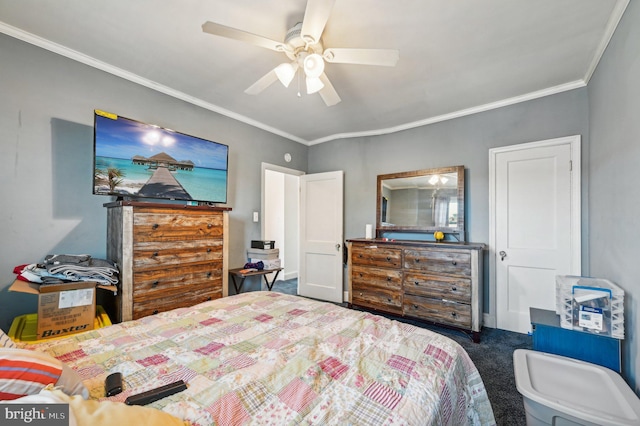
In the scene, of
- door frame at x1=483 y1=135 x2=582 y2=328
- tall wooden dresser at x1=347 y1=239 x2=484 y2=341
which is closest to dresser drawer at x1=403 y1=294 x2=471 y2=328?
tall wooden dresser at x1=347 y1=239 x2=484 y2=341

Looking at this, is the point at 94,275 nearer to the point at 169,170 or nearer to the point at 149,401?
the point at 169,170

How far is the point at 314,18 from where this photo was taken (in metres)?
1.48

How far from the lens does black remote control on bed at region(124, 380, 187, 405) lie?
2.70 feet

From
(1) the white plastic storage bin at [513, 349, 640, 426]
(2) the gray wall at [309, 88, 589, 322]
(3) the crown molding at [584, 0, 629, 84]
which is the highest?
(3) the crown molding at [584, 0, 629, 84]

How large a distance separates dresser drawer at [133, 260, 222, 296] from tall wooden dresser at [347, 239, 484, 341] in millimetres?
1680

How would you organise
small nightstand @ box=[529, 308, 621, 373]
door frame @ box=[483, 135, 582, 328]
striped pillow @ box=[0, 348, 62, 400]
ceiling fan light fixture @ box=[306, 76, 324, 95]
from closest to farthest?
striped pillow @ box=[0, 348, 62, 400], small nightstand @ box=[529, 308, 621, 373], ceiling fan light fixture @ box=[306, 76, 324, 95], door frame @ box=[483, 135, 582, 328]

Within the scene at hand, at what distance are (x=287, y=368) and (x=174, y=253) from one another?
1.72 m

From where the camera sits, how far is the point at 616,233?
5.88 feet

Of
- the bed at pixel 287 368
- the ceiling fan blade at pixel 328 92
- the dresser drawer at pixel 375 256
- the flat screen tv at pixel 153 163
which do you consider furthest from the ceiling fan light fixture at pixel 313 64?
the dresser drawer at pixel 375 256

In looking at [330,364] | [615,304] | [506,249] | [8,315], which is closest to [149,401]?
[330,364]

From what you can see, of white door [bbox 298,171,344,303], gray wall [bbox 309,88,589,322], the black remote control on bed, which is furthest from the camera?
white door [bbox 298,171,344,303]

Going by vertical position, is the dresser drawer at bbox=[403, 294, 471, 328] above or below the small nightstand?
below

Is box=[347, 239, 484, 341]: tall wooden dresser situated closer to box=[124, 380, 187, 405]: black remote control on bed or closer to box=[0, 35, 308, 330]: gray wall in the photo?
box=[124, 380, 187, 405]: black remote control on bed

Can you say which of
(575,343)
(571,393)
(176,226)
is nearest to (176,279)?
(176,226)
